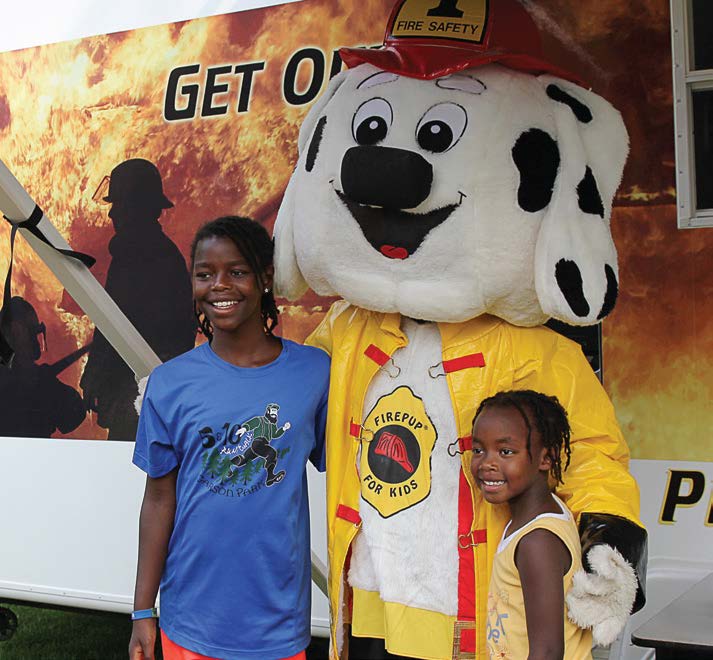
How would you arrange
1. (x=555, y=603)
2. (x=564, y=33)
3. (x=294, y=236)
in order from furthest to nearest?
(x=564, y=33) < (x=294, y=236) < (x=555, y=603)

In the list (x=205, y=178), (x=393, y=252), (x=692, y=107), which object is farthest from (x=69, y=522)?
(x=692, y=107)

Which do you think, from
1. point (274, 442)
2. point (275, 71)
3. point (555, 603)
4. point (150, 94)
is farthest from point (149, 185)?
point (555, 603)

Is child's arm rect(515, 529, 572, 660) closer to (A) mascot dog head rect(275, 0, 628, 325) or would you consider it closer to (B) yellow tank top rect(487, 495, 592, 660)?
(B) yellow tank top rect(487, 495, 592, 660)

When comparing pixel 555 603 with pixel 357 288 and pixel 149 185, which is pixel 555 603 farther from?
pixel 149 185

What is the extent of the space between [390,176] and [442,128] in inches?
7.4

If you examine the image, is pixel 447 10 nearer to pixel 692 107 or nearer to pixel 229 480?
pixel 692 107

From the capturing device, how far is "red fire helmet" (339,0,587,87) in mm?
2549

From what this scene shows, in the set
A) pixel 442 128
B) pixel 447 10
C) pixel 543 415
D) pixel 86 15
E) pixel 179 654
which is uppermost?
pixel 86 15

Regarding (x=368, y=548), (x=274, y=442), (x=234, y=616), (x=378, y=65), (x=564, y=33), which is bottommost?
(x=234, y=616)

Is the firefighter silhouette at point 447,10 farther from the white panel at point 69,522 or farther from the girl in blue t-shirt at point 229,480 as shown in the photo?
the white panel at point 69,522

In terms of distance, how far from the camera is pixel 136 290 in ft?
13.6

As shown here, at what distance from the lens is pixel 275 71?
12.7ft

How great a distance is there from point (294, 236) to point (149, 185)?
1600mm

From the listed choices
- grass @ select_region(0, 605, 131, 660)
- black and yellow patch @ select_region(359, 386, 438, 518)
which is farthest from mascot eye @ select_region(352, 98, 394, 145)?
grass @ select_region(0, 605, 131, 660)
